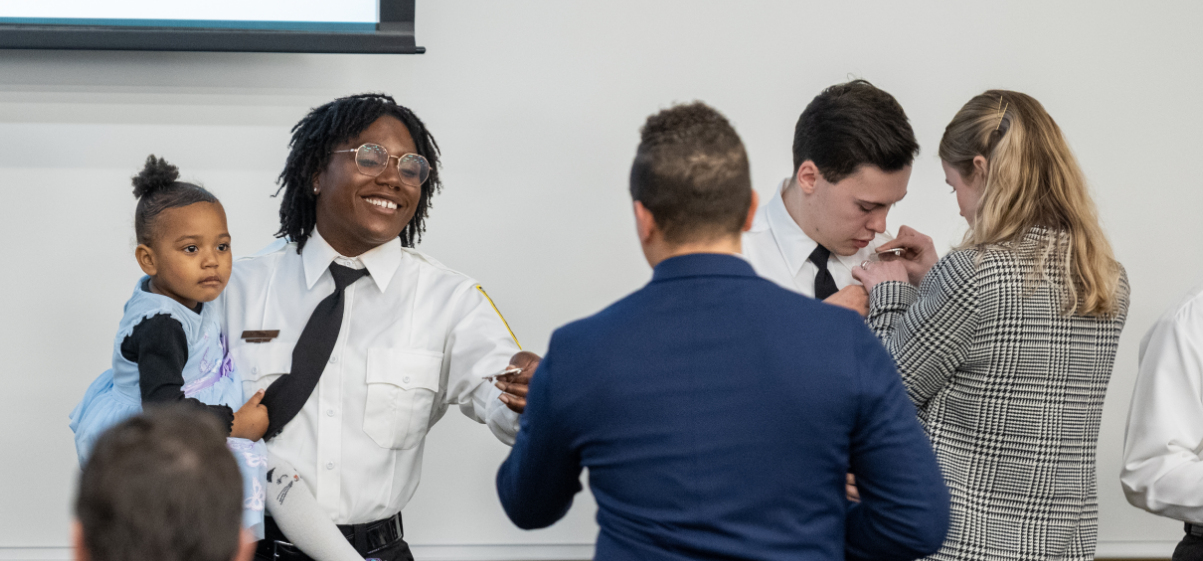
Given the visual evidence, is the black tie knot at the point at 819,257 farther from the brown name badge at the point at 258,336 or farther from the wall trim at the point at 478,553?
the wall trim at the point at 478,553

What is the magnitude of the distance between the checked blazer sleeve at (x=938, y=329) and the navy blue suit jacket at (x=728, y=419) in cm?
56

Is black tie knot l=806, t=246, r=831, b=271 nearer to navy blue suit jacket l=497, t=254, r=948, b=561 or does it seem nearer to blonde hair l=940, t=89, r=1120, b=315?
blonde hair l=940, t=89, r=1120, b=315

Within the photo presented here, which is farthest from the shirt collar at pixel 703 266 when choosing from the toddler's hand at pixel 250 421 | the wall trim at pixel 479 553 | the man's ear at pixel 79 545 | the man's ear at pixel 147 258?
the wall trim at pixel 479 553

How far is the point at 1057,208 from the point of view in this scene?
6.07 feet

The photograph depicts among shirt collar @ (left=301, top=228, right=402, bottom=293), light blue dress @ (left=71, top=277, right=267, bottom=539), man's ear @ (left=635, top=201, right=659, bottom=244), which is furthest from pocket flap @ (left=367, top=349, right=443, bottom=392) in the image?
man's ear @ (left=635, top=201, right=659, bottom=244)

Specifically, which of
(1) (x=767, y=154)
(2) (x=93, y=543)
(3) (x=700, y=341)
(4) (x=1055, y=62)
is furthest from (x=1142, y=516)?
(2) (x=93, y=543)

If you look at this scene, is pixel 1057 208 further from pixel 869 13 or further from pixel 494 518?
pixel 494 518

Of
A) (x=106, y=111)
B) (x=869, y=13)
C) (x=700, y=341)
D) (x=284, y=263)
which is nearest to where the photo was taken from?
(x=700, y=341)

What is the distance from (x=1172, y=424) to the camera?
79.5 inches

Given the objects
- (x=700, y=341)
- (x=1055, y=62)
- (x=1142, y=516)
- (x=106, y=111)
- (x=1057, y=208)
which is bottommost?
(x=1142, y=516)

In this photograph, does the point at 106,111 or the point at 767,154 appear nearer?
the point at 106,111

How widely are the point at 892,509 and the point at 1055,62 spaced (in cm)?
233

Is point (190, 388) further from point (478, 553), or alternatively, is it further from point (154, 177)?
point (478, 553)

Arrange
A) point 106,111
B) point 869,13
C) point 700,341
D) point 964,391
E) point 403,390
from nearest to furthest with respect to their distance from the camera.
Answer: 1. point 700,341
2. point 964,391
3. point 403,390
4. point 106,111
5. point 869,13
